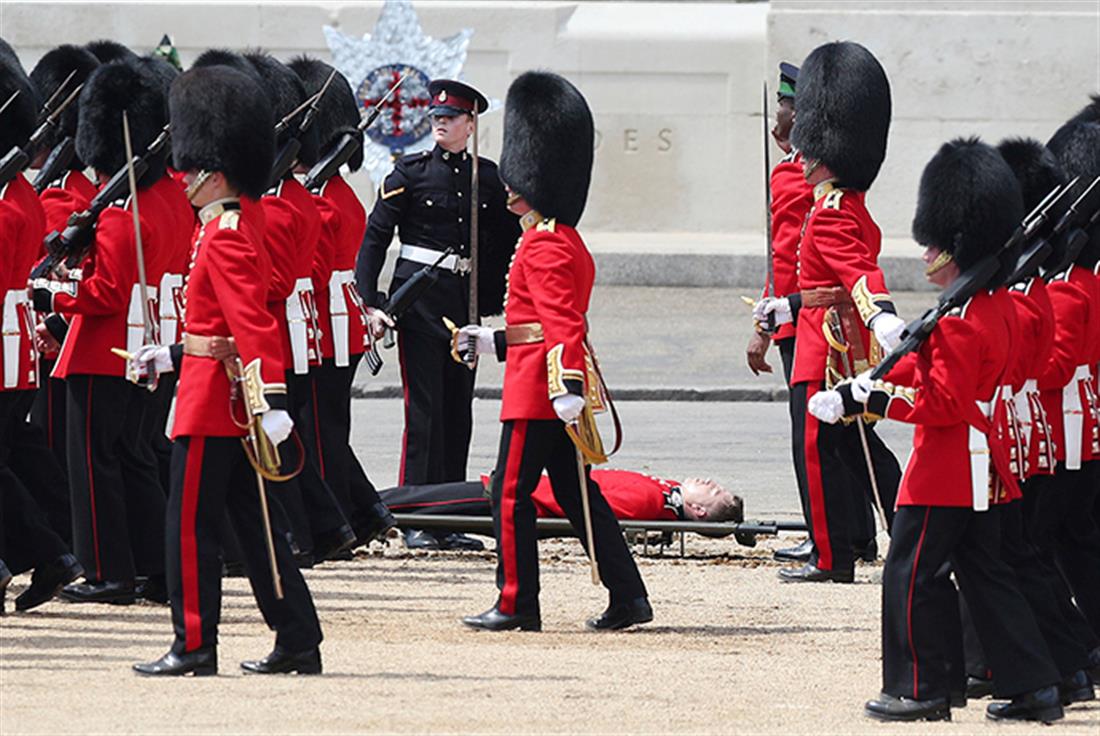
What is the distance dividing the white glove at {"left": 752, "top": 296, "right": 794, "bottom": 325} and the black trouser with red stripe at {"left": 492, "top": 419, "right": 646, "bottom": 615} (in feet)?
4.60

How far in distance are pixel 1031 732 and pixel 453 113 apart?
3837 millimetres

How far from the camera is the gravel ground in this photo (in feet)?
20.7

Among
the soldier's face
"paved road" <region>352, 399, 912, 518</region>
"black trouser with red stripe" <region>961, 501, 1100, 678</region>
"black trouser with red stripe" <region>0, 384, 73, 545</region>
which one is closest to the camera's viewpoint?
"black trouser with red stripe" <region>961, 501, 1100, 678</region>

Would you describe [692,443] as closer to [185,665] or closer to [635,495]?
[635,495]

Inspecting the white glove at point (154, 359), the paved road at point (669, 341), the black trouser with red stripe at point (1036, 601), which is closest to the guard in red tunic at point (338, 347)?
the white glove at point (154, 359)

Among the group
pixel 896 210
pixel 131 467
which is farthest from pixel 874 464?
pixel 896 210

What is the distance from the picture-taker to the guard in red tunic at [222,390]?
6.74 meters

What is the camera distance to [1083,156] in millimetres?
7508

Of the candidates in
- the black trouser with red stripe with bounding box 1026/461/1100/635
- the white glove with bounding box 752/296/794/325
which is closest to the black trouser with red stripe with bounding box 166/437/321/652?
the black trouser with red stripe with bounding box 1026/461/1100/635

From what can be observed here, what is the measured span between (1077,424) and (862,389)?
883 millimetres

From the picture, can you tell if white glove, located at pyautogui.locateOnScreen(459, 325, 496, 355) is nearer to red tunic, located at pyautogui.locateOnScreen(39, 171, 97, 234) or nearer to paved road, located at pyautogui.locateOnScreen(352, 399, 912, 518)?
red tunic, located at pyautogui.locateOnScreen(39, 171, 97, 234)

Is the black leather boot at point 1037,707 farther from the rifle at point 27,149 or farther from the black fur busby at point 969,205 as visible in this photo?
the rifle at point 27,149

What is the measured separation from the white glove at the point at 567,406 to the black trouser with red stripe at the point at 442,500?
5.23 feet

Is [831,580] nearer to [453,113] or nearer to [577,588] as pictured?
[577,588]
